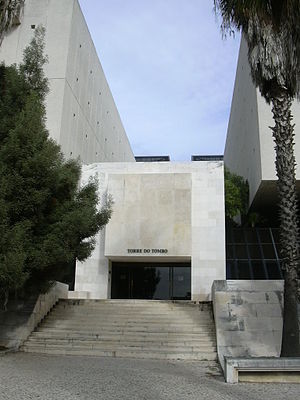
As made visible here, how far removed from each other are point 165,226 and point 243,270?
240 inches

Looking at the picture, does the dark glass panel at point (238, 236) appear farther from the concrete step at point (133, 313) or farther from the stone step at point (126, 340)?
the stone step at point (126, 340)

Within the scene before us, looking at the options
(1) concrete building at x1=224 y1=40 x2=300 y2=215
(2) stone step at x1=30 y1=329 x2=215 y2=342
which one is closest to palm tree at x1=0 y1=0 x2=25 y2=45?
(2) stone step at x1=30 y1=329 x2=215 y2=342

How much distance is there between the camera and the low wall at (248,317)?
45.2 feet

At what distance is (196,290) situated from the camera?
82.9 ft

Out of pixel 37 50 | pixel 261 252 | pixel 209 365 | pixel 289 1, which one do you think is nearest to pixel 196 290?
pixel 261 252

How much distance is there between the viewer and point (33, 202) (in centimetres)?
1275

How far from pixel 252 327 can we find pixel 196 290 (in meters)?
10.9

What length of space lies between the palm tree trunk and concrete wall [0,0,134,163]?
16.1 meters

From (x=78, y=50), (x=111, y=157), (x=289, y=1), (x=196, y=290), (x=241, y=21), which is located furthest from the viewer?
(x=111, y=157)

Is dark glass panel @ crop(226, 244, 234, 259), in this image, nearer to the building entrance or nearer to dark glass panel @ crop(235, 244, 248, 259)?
dark glass panel @ crop(235, 244, 248, 259)

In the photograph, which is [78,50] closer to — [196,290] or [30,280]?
[196,290]

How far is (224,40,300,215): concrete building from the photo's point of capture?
2833 cm

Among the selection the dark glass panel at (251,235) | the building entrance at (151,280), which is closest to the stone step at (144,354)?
the building entrance at (151,280)

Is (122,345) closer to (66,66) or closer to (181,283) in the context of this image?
(181,283)
